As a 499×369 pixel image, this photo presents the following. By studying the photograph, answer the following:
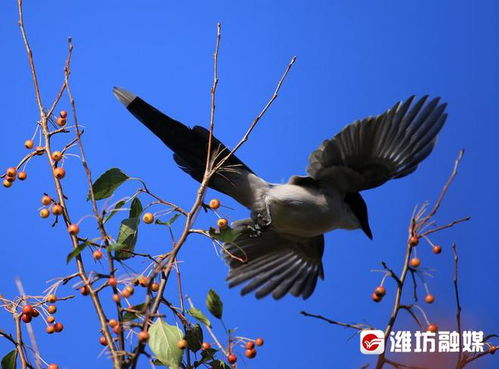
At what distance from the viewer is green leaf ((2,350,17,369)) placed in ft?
6.32

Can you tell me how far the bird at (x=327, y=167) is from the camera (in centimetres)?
355

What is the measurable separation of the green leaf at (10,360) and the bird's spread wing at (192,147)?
138 cm

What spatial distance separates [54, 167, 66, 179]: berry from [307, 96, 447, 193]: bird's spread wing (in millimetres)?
1904

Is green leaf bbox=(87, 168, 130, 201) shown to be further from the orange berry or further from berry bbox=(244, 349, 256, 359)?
berry bbox=(244, 349, 256, 359)

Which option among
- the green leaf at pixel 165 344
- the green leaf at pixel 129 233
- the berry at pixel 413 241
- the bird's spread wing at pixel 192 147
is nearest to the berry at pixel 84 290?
the green leaf at pixel 165 344

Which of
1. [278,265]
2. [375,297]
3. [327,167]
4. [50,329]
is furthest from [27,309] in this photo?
[278,265]

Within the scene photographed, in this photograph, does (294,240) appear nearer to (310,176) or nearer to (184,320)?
(310,176)

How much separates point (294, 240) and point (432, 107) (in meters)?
1.33

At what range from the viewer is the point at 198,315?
6.83ft

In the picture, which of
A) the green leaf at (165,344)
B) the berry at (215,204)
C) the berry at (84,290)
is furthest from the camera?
the berry at (215,204)

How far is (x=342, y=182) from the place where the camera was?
387 centimetres

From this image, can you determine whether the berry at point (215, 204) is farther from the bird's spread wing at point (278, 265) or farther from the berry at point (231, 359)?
the bird's spread wing at point (278, 265)

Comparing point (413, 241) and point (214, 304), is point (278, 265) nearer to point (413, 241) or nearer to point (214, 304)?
point (214, 304)

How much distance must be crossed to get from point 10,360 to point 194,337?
51 centimetres
